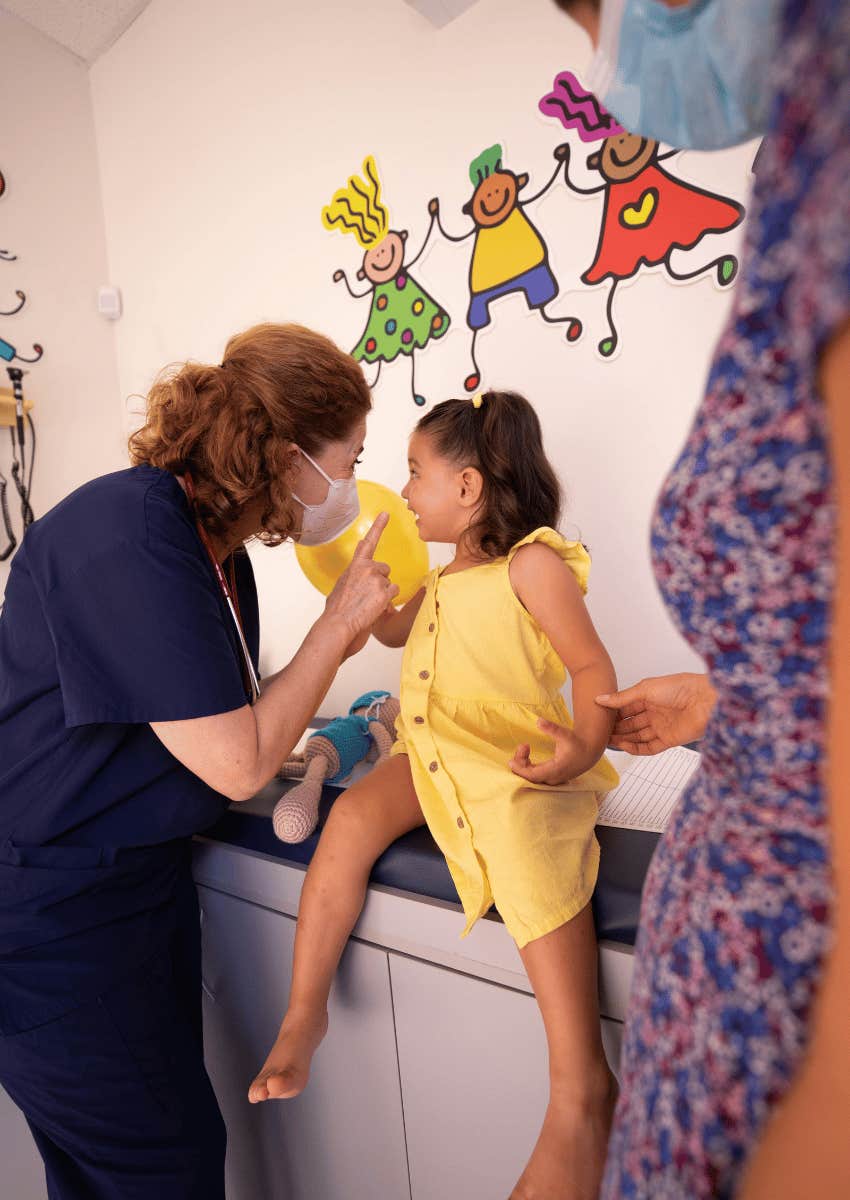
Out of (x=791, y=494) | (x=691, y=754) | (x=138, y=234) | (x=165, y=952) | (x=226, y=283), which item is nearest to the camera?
(x=791, y=494)

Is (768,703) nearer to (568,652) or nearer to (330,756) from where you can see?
(568,652)

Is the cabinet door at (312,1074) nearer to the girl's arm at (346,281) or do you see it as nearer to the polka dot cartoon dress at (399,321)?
the polka dot cartoon dress at (399,321)

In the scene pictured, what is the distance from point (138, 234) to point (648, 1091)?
328 cm

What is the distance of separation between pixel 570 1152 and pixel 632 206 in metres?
1.78

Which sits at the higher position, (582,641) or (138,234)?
(138,234)

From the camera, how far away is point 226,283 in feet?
8.52

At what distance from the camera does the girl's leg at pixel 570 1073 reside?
86 cm

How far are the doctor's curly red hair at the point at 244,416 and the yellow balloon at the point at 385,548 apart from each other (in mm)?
327

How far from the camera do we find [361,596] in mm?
1279

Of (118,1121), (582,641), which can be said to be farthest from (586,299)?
(118,1121)

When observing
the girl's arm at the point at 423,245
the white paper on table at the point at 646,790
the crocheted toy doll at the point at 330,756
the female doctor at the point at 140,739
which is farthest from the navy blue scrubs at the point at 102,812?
the girl's arm at the point at 423,245

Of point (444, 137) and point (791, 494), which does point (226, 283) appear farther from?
point (791, 494)

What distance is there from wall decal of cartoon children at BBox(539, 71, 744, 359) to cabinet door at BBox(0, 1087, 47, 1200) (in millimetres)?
2167

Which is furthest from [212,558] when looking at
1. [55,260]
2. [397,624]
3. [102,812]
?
[55,260]
